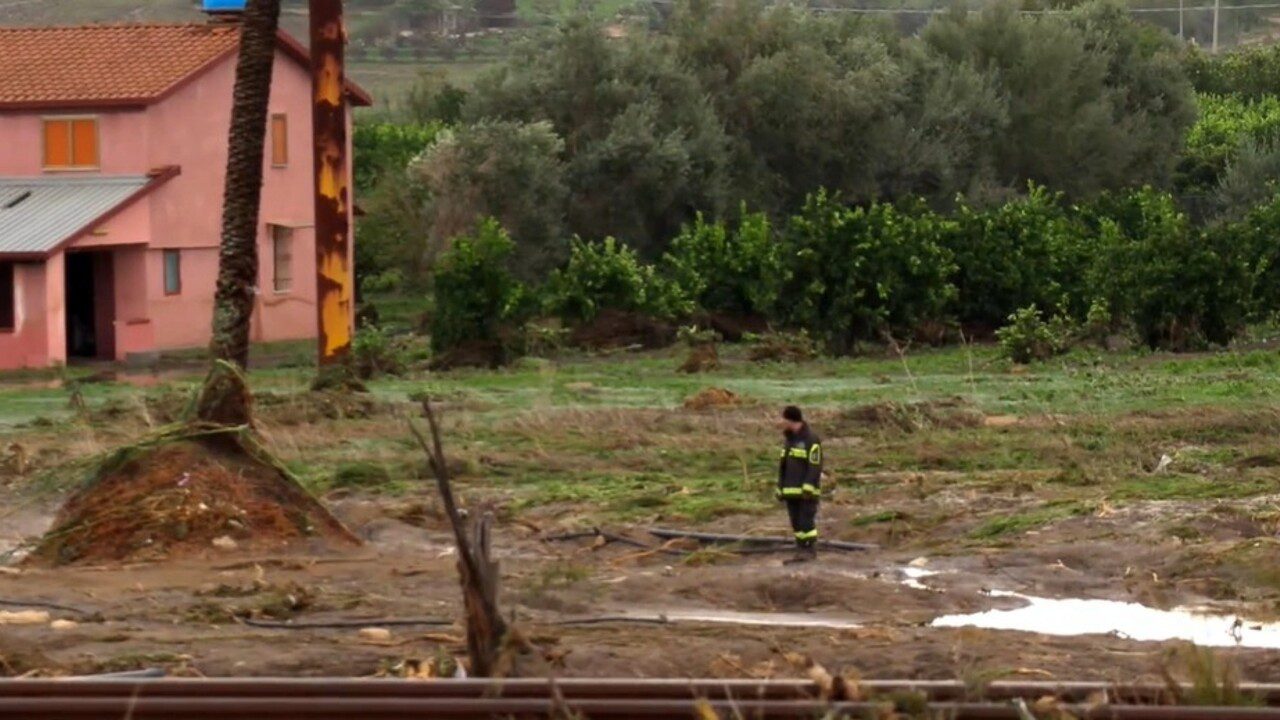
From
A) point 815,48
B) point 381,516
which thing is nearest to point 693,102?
point 815,48

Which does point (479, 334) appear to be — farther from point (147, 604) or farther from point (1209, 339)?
point (147, 604)

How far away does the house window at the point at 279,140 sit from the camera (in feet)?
153

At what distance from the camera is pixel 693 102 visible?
52219mm

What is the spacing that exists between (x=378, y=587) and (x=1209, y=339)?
23.6 meters

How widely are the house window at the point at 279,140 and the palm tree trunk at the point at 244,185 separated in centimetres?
1898

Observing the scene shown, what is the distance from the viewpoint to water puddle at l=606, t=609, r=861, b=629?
14.2 meters

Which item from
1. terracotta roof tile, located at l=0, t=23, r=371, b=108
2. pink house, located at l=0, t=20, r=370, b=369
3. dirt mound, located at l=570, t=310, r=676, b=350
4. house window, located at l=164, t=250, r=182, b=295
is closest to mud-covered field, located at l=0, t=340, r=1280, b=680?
dirt mound, located at l=570, t=310, r=676, b=350

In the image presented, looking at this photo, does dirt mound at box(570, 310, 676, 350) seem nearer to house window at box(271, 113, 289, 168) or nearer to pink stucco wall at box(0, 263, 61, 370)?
pink stucco wall at box(0, 263, 61, 370)

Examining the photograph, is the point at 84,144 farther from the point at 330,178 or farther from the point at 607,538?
the point at 607,538

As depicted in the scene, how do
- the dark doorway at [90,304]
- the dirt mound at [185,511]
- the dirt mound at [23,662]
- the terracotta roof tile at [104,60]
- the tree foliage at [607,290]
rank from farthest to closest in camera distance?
the terracotta roof tile at [104,60] → the dark doorway at [90,304] → the tree foliage at [607,290] → the dirt mound at [185,511] → the dirt mound at [23,662]

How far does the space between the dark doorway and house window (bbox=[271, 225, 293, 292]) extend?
417 cm

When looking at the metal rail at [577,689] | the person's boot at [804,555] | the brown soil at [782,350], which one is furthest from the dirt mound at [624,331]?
the metal rail at [577,689]

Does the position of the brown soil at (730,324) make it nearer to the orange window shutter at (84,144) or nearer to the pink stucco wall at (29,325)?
the pink stucco wall at (29,325)

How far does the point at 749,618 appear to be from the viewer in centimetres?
1468
